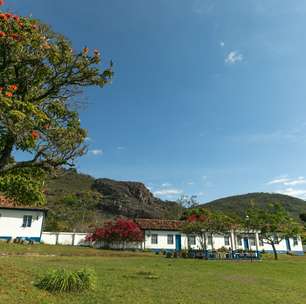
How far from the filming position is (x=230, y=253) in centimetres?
3031

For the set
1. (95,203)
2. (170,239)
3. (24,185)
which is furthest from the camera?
(95,203)

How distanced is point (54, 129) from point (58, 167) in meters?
1.50

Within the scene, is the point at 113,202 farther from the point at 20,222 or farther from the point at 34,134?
the point at 34,134

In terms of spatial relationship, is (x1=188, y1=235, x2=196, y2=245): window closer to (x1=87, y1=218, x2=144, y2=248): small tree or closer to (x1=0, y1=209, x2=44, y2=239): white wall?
(x1=87, y1=218, x2=144, y2=248): small tree

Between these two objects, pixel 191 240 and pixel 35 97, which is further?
pixel 191 240

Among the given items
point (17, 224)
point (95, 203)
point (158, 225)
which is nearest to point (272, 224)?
point (158, 225)

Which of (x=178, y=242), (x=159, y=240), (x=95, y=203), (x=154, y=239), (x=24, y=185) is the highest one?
(x=95, y=203)

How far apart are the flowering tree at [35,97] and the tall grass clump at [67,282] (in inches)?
141

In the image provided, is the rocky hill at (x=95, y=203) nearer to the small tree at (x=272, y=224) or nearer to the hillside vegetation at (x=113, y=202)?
the hillside vegetation at (x=113, y=202)

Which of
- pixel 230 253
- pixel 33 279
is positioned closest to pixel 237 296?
pixel 33 279

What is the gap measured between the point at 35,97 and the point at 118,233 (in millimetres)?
27861

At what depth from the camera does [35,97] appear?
36.6 ft

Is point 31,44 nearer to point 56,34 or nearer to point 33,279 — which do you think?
point 56,34

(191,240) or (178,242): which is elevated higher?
(191,240)
